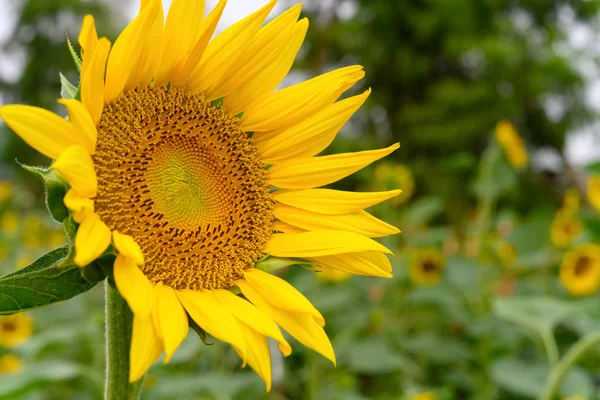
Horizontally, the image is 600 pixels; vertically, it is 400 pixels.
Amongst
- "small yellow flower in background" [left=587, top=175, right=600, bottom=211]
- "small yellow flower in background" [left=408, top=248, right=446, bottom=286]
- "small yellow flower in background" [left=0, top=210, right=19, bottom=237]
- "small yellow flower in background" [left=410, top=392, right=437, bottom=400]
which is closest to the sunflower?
"small yellow flower in background" [left=410, top=392, right=437, bottom=400]

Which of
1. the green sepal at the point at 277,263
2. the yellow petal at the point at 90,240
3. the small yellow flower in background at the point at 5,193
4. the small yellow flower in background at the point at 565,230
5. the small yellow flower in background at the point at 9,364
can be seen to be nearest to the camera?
the yellow petal at the point at 90,240

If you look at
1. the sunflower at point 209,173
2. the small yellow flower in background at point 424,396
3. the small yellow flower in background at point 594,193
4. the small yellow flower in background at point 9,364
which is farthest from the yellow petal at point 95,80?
the small yellow flower in background at point 594,193

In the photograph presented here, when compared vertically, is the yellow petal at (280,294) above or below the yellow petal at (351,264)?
below

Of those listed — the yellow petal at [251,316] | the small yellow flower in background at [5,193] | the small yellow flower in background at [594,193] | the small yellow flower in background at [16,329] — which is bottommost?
the small yellow flower in background at [5,193]

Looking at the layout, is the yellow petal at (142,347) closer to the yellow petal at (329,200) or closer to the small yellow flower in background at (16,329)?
the yellow petal at (329,200)

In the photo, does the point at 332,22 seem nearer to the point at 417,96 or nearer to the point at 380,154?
the point at 417,96

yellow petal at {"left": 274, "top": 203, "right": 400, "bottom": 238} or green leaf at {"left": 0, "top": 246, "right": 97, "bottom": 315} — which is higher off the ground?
yellow petal at {"left": 274, "top": 203, "right": 400, "bottom": 238}

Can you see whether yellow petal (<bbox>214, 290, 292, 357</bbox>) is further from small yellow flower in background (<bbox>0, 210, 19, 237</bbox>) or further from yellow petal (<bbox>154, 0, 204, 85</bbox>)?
small yellow flower in background (<bbox>0, 210, 19, 237</bbox>)

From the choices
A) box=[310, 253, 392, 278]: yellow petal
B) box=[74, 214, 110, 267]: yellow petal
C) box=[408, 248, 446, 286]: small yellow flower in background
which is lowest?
box=[408, 248, 446, 286]: small yellow flower in background
